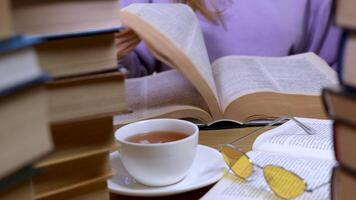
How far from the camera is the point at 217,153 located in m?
0.68

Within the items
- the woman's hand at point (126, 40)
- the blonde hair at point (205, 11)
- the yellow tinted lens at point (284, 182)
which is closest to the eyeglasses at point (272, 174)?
the yellow tinted lens at point (284, 182)

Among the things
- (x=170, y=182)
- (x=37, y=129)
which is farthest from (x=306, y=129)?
(x=37, y=129)

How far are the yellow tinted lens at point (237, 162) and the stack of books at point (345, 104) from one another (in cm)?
24

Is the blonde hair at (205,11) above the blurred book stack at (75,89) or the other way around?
the other way around

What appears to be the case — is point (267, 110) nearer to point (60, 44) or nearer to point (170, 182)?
point (170, 182)

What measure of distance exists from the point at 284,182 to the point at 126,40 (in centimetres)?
50

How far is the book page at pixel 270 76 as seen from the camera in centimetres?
89

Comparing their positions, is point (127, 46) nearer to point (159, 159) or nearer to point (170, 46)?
point (170, 46)

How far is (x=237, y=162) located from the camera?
2.04 feet

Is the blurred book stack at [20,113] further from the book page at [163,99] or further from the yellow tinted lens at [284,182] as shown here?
the book page at [163,99]

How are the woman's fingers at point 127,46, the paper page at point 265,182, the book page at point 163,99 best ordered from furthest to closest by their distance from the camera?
the woman's fingers at point 127,46 → the book page at point 163,99 → the paper page at point 265,182

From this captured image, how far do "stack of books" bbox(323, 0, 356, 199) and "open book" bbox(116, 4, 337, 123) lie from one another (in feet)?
1.52

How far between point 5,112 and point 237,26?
4.30ft

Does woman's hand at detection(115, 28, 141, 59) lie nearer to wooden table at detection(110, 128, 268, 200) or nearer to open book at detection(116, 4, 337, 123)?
open book at detection(116, 4, 337, 123)
